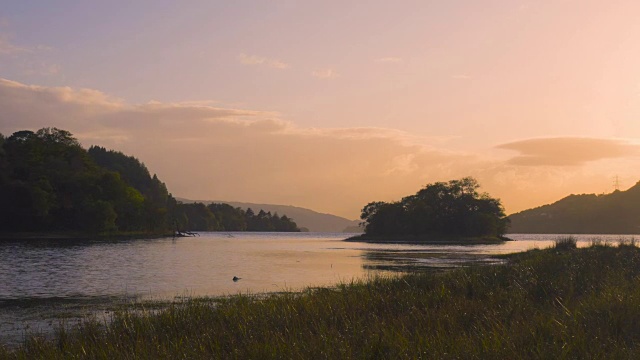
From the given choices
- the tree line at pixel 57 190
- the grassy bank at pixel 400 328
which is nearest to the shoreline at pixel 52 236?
the tree line at pixel 57 190

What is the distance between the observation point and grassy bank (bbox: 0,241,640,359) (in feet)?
41.7

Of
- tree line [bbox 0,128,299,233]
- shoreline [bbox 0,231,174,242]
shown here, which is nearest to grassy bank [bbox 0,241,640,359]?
shoreline [bbox 0,231,174,242]

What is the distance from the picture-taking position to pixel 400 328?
617 inches

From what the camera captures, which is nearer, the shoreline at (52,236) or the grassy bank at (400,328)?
the grassy bank at (400,328)

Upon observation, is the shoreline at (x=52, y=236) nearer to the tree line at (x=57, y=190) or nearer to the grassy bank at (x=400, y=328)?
the tree line at (x=57, y=190)

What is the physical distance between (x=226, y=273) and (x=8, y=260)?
25103 millimetres

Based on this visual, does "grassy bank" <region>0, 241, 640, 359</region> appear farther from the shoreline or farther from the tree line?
the tree line

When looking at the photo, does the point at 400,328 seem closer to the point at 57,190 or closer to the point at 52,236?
the point at 52,236

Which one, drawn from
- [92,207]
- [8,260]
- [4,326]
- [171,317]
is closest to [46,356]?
[171,317]

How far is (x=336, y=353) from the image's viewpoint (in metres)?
12.8

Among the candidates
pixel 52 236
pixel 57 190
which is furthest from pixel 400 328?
pixel 57 190

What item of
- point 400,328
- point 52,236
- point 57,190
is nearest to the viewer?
point 400,328

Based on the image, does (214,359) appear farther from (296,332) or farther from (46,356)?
(46,356)

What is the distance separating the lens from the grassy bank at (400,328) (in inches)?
500
